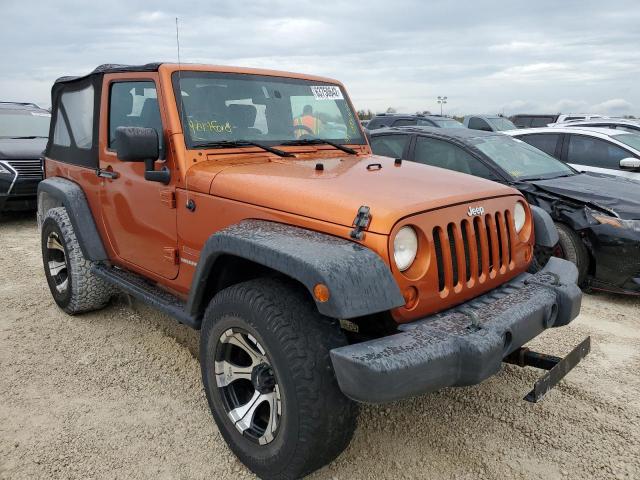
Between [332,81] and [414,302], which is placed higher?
[332,81]

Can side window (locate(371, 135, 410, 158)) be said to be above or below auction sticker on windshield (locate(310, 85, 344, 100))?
below

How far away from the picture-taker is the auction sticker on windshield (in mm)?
3844

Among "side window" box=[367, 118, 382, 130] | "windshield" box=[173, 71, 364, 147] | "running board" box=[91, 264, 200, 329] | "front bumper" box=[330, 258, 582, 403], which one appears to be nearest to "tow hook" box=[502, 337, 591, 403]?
"front bumper" box=[330, 258, 582, 403]

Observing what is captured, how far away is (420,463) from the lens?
2635 mm

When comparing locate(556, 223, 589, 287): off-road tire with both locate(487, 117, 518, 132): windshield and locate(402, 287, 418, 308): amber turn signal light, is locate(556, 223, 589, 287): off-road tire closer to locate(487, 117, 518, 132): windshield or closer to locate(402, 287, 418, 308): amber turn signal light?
locate(402, 287, 418, 308): amber turn signal light

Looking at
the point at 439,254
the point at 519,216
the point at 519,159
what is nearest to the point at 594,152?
the point at 519,159

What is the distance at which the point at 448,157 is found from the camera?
19.1 ft

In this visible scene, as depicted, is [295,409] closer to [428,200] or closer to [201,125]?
[428,200]

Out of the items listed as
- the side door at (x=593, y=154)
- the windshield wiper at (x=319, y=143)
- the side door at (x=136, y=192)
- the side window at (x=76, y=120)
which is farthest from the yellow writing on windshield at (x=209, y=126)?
the side door at (x=593, y=154)

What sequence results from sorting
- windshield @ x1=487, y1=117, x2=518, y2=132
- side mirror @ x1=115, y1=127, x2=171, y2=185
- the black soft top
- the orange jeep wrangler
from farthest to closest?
windshield @ x1=487, y1=117, x2=518, y2=132 < the black soft top < side mirror @ x1=115, y1=127, x2=171, y2=185 < the orange jeep wrangler

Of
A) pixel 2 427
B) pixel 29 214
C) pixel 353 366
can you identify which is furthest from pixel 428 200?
pixel 29 214

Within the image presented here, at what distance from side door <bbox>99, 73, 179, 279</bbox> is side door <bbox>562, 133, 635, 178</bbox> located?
570 centimetres

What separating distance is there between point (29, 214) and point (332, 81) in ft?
22.9

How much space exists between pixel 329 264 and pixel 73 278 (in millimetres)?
2859
